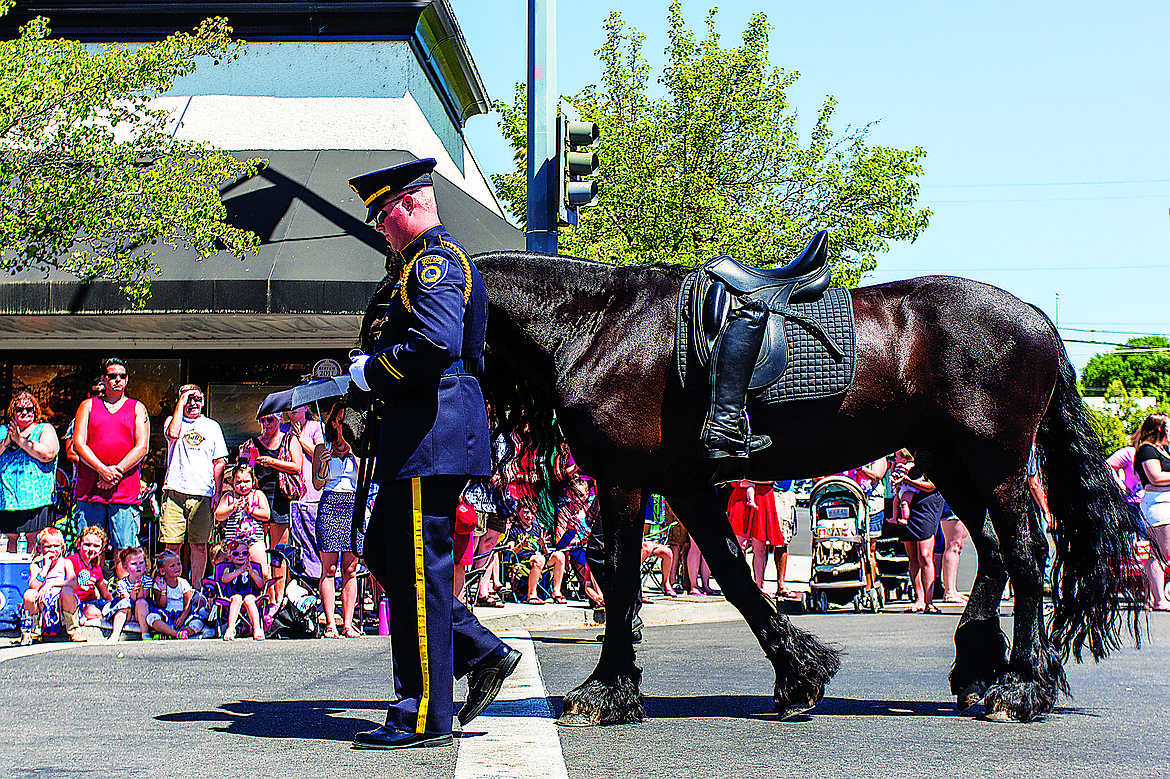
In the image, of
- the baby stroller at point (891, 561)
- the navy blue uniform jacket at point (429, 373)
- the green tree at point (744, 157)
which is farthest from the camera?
the green tree at point (744, 157)

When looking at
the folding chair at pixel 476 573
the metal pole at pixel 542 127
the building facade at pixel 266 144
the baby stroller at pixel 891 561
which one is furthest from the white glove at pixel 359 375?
the building facade at pixel 266 144

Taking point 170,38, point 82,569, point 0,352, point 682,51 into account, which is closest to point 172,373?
point 0,352

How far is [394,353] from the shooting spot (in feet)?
15.0

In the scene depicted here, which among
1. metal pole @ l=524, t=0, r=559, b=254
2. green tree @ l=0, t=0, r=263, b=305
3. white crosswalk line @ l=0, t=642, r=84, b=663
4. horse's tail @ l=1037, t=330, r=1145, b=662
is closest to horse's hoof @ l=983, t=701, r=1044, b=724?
horse's tail @ l=1037, t=330, r=1145, b=662

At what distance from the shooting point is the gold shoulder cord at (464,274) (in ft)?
15.4

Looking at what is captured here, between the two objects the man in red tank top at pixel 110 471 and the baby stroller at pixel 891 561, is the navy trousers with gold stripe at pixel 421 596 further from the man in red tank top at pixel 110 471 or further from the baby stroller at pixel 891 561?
the baby stroller at pixel 891 561

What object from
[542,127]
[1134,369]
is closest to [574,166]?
[542,127]

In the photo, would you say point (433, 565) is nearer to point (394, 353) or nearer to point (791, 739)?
point (394, 353)

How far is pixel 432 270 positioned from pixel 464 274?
0.19 meters

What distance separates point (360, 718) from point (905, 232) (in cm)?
1863

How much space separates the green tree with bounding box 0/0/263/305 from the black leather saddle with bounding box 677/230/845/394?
6784 millimetres

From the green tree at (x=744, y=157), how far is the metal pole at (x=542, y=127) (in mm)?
10789

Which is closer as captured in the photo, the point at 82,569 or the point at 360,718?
the point at 360,718

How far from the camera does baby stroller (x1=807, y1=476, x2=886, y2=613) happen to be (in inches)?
455
